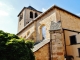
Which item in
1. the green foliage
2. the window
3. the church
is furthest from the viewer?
the window

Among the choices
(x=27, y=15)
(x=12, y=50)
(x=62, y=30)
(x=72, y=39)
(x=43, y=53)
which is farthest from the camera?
(x=27, y=15)

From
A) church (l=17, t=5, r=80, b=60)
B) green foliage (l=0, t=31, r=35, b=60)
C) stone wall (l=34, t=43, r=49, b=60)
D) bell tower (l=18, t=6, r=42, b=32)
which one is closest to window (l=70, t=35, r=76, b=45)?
church (l=17, t=5, r=80, b=60)

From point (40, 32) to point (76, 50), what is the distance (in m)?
5.46

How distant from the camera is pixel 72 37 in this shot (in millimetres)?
15594

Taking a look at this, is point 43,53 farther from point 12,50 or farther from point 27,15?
point 27,15

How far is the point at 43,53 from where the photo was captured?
35.7ft

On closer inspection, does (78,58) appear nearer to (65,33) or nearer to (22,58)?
(65,33)

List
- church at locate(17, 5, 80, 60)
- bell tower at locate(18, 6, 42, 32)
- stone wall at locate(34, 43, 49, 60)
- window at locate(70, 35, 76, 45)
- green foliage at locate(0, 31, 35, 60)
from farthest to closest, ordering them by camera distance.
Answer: bell tower at locate(18, 6, 42, 32)
window at locate(70, 35, 76, 45)
church at locate(17, 5, 80, 60)
stone wall at locate(34, 43, 49, 60)
green foliage at locate(0, 31, 35, 60)

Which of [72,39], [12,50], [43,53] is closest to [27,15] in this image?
[72,39]

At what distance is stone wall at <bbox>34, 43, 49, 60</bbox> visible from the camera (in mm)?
10477

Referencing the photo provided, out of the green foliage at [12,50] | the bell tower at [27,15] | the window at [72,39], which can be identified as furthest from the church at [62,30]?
the bell tower at [27,15]

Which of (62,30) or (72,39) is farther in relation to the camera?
(72,39)

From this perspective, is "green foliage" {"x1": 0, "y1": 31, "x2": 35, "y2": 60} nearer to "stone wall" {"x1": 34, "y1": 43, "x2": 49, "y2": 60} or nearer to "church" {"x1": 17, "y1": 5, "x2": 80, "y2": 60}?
"stone wall" {"x1": 34, "y1": 43, "x2": 49, "y2": 60}

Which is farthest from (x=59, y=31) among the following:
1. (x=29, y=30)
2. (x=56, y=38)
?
(x=29, y=30)
